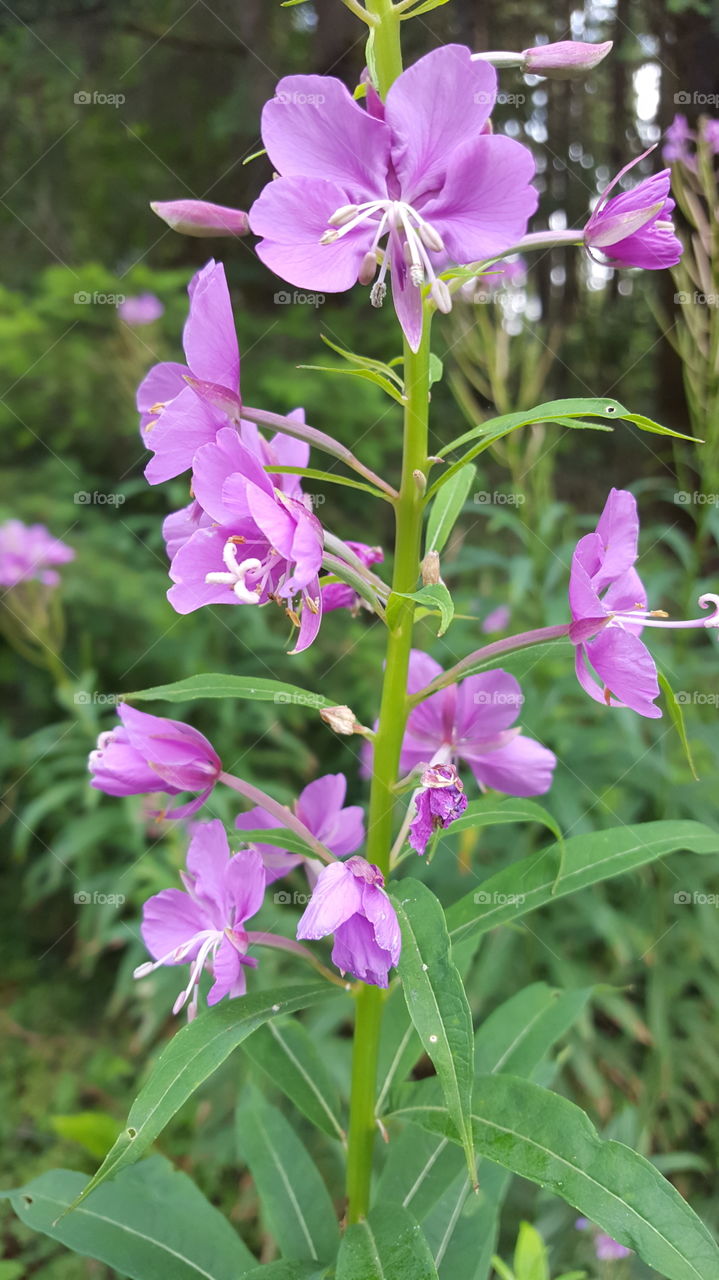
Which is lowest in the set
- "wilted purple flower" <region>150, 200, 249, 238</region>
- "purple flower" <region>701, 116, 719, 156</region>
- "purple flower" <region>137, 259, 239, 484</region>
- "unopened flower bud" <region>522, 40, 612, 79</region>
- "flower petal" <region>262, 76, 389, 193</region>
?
"purple flower" <region>137, 259, 239, 484</region>

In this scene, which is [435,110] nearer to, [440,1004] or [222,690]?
[222,690]

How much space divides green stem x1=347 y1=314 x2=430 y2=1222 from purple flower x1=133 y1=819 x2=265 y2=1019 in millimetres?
196

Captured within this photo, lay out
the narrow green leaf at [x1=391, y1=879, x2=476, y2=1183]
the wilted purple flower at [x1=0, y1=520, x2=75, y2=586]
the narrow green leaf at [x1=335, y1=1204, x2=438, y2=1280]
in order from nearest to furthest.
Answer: the narrow green leaf at [x1=391, y1=879, x2=476, y2=1183]
the narrow green leaf at [x1=335, y1=1204, x2=438, y2=1280]
the wilted purple flower at [x1=0, y1=520, x2=75, y2=586]

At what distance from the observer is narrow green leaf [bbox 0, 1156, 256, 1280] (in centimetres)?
146

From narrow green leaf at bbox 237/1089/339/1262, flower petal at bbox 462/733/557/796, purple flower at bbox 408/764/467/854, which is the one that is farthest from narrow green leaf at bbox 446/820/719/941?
narrow green leaf at bbox 237/1089/339/1262

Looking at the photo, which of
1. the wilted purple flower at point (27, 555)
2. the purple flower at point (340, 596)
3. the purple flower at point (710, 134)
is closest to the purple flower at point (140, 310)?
the wilted purple flower at point (27, 555)

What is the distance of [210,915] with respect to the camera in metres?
1.37

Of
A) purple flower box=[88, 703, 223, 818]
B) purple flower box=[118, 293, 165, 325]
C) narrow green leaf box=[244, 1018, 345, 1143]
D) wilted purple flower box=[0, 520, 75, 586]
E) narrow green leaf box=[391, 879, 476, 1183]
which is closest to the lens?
narrow green leaf box=[391, 879, 476, 1183]

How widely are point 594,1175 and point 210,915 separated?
2.08 feet

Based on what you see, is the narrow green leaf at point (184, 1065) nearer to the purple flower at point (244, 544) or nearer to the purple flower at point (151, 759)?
the purple flower at point (151, 759)

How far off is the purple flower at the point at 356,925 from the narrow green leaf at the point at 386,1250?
0.43 meters

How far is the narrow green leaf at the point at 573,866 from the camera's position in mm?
1347

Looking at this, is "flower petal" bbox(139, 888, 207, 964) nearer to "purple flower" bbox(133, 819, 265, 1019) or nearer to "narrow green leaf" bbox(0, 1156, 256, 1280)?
"purple flower" bbox(133, 819, 265, 1019)

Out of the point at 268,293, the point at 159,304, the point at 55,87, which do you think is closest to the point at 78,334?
the point at 159,304
